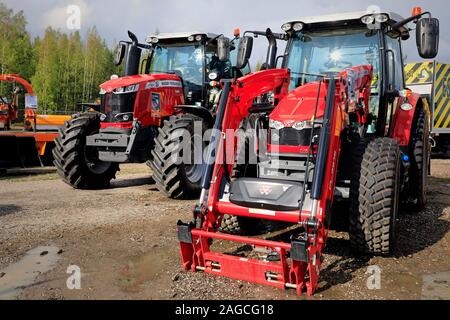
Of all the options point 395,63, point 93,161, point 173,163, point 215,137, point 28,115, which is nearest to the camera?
point 215,137

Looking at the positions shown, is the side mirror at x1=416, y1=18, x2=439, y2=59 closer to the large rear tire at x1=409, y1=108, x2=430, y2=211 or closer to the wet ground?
the large rear tire at x1=409, y1=108, x2=430, y2=211

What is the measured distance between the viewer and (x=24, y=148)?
399 inches

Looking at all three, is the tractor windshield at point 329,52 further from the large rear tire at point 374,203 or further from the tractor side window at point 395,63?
the large rear tire at point 374,203

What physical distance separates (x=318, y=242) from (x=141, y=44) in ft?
19.4

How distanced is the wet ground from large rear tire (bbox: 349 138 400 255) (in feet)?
0.71

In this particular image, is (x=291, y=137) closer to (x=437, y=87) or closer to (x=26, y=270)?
(x=26, y=270)

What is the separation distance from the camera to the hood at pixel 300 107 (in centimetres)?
439

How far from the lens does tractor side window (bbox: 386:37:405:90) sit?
5.68 metres

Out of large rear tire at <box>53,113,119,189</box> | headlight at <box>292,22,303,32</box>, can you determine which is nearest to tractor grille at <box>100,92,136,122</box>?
large rear tire at <box>53,113,119,189</box>

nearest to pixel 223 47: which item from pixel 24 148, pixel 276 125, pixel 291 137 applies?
pixel 276 125

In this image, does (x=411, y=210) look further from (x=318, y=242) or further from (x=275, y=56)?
(x=318, y=242)

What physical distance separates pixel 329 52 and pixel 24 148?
7.48 meters
